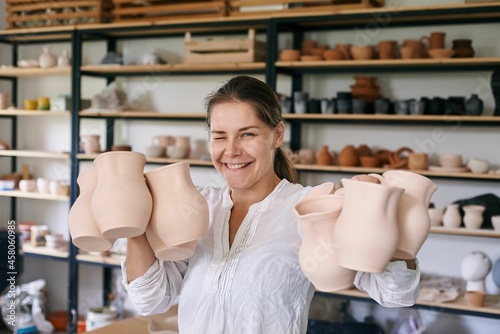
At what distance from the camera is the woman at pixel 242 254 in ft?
5.15

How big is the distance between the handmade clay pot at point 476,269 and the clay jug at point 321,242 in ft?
7.90

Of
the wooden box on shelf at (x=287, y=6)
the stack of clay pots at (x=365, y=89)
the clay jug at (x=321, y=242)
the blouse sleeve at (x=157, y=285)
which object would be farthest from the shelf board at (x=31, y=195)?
the clay jug at (x=321, y=242)

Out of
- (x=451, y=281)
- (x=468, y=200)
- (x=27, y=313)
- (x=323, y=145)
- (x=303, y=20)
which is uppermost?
(x=303, y=20)

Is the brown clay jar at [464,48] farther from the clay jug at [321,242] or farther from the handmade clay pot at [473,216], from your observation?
Result: the clay jug at [321,242]

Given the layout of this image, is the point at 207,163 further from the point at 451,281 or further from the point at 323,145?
the point at 451,281

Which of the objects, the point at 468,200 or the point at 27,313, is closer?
the point at 468,200

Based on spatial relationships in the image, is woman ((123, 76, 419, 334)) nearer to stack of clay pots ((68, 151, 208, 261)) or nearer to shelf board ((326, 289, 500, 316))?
stack of clay pots ((68, 151, 208, 261))

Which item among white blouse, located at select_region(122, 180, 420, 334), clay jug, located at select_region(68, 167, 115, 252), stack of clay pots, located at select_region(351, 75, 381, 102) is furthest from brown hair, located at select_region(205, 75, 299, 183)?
stack of clay pots, located at select_region(351, 75, 381, 102)

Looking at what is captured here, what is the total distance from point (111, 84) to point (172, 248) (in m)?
3.39

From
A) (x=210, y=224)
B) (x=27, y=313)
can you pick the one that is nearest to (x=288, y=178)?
(x=210, y=224)

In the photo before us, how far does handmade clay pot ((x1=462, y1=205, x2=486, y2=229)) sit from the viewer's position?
3.60 m

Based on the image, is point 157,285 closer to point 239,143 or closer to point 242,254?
point 242,254

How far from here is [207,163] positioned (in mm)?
4293

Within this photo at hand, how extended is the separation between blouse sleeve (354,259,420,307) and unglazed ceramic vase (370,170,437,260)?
0.03 metres
